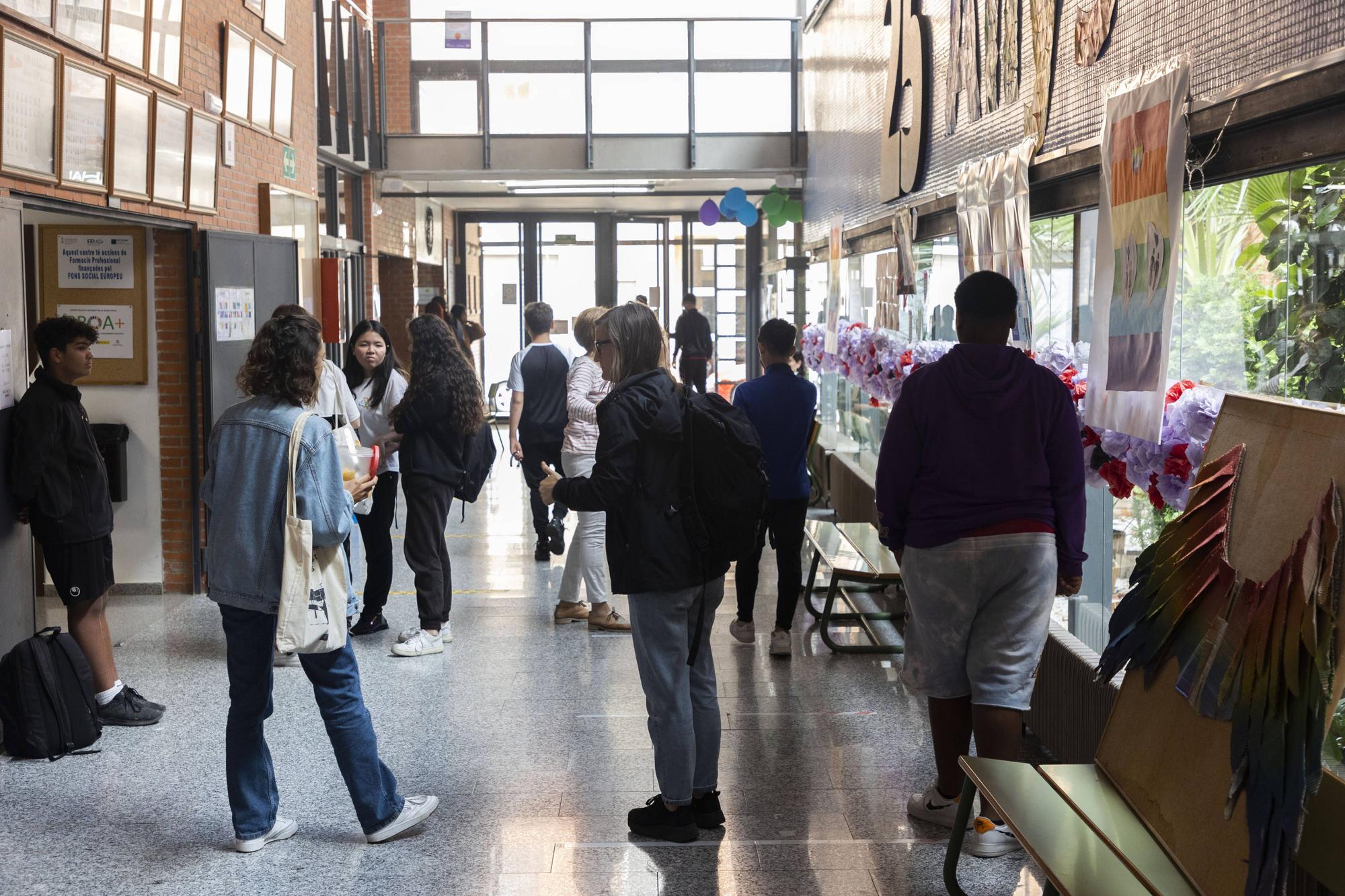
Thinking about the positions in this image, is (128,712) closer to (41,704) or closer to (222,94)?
(41,704)

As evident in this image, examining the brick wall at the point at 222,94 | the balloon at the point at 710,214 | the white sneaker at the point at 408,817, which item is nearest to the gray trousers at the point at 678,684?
the white sneaker at the point at 408,817

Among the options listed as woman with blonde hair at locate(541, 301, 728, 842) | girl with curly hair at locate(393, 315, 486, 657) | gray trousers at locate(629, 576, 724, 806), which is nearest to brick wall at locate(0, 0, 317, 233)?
girl with curly hair at locate(393, 315, 486, 657)

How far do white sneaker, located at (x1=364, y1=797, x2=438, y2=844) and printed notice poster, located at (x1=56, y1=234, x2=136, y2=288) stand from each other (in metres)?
4.30

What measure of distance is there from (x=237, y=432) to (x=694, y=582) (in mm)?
1321

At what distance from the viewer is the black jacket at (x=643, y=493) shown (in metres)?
3.46

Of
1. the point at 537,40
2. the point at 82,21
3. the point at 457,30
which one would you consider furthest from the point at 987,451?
the point at 457,30

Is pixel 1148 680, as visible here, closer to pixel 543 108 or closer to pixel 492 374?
pixel 543 108

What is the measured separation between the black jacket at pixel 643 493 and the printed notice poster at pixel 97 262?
4.58m

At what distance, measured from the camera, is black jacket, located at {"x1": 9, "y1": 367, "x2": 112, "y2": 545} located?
4.64 metres

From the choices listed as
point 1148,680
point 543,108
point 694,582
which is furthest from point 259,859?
point 543,108

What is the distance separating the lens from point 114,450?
7082 mm

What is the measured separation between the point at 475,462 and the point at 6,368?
76.8 inches

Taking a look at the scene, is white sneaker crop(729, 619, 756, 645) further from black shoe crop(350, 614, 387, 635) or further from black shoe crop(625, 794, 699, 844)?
black shoe crop(625, 794, 699, 844)

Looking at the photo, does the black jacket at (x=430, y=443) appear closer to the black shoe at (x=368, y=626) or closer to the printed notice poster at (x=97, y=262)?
the black shoe at (x=368, y=626)
